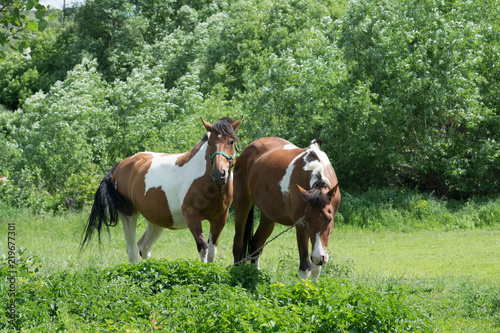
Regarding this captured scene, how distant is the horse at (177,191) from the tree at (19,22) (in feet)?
8.74

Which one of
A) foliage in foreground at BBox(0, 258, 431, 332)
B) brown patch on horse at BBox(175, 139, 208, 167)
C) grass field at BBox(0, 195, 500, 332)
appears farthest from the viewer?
brown patch on horse at BBox(175, 139, 208, 167)

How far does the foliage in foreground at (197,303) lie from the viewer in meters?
4.50

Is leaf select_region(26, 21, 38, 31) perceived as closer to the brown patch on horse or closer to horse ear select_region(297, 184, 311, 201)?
horse ear select_region(297, 184, 311, 201)

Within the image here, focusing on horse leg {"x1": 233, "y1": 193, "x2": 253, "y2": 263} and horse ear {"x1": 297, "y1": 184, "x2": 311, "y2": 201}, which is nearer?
horse ear {"x1": 297, "y1": 184, "x2": 311, "y2": 201}

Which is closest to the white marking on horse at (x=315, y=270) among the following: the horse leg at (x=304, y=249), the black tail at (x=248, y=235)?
the horse leg at (x=304, y=249)

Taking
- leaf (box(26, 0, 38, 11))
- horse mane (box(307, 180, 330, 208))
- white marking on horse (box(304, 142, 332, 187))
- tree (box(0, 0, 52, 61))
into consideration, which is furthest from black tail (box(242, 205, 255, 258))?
leaf (box(26, 0, 38, 11))

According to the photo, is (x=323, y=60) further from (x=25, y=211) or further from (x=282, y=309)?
(x=282, y=309)

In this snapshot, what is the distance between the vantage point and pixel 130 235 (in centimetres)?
846

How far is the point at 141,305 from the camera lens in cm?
523

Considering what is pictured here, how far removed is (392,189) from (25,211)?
9751mm

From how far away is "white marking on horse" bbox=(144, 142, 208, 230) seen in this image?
7434 millimetres

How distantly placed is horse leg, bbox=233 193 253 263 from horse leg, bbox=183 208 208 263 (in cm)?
74

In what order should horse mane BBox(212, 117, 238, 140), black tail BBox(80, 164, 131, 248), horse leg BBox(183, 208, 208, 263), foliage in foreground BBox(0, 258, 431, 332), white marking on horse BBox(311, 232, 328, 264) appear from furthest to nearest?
1. black tail BBox(80, 164, 131, 248)
2. horse leg BBox(183, 208, 208, 263)
3. horse mane BBox(212, 117, 238, 140)
4. white marking on horse BBox(311, 232, 328, 264)
5. foliage in foreground BBox(0, 258, 431, 332)

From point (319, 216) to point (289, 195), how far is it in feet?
2.97
